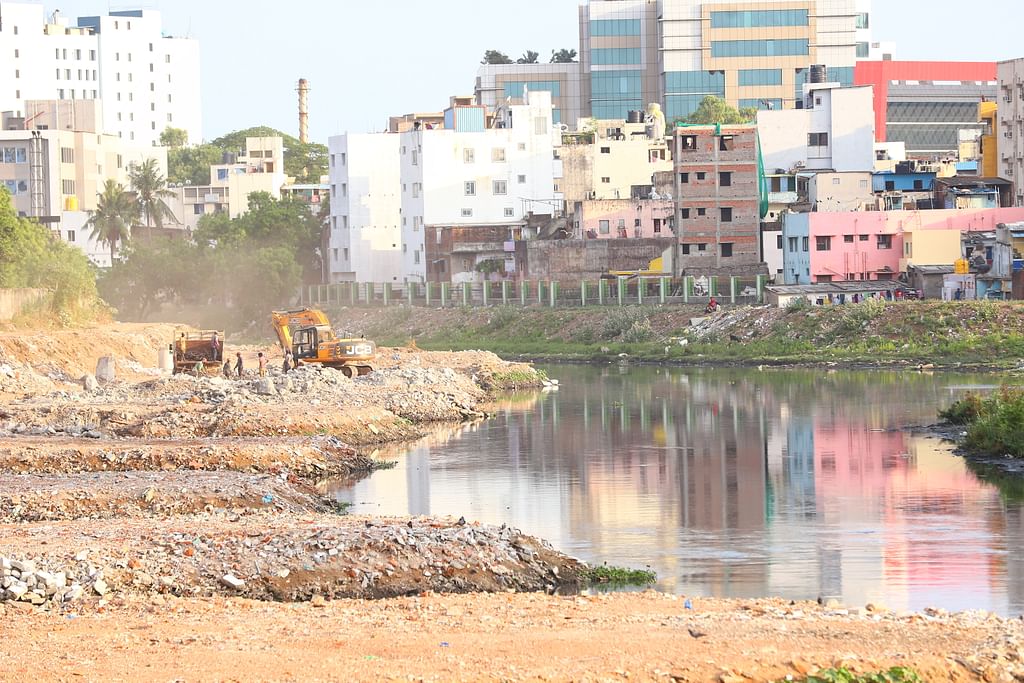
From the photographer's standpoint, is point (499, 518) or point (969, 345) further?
point (969, 345)

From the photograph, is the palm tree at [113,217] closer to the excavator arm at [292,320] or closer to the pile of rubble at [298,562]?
the excavator arm at [292,320]

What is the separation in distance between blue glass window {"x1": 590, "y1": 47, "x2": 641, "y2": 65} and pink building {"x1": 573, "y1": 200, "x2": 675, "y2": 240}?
209ft

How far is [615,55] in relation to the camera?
6969 inches

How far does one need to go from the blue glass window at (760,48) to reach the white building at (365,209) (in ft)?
164

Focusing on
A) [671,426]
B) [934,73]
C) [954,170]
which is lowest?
[671,426]

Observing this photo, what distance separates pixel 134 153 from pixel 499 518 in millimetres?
128405

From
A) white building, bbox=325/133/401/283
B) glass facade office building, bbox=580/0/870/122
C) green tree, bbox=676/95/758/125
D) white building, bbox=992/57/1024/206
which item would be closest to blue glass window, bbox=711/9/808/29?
glass facade office building, bbox=580/0/870/122

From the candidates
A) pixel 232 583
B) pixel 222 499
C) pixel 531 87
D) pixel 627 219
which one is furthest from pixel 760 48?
pixel 232 583

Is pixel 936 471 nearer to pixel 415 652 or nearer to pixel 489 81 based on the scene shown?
pixel 415 652

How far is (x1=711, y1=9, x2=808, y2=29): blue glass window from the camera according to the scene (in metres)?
169

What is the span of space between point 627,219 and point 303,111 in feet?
263

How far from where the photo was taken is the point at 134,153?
155 meters

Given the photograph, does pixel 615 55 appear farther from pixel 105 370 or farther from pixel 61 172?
pixel 105 370

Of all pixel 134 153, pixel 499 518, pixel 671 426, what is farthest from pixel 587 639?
pixel 134 153
